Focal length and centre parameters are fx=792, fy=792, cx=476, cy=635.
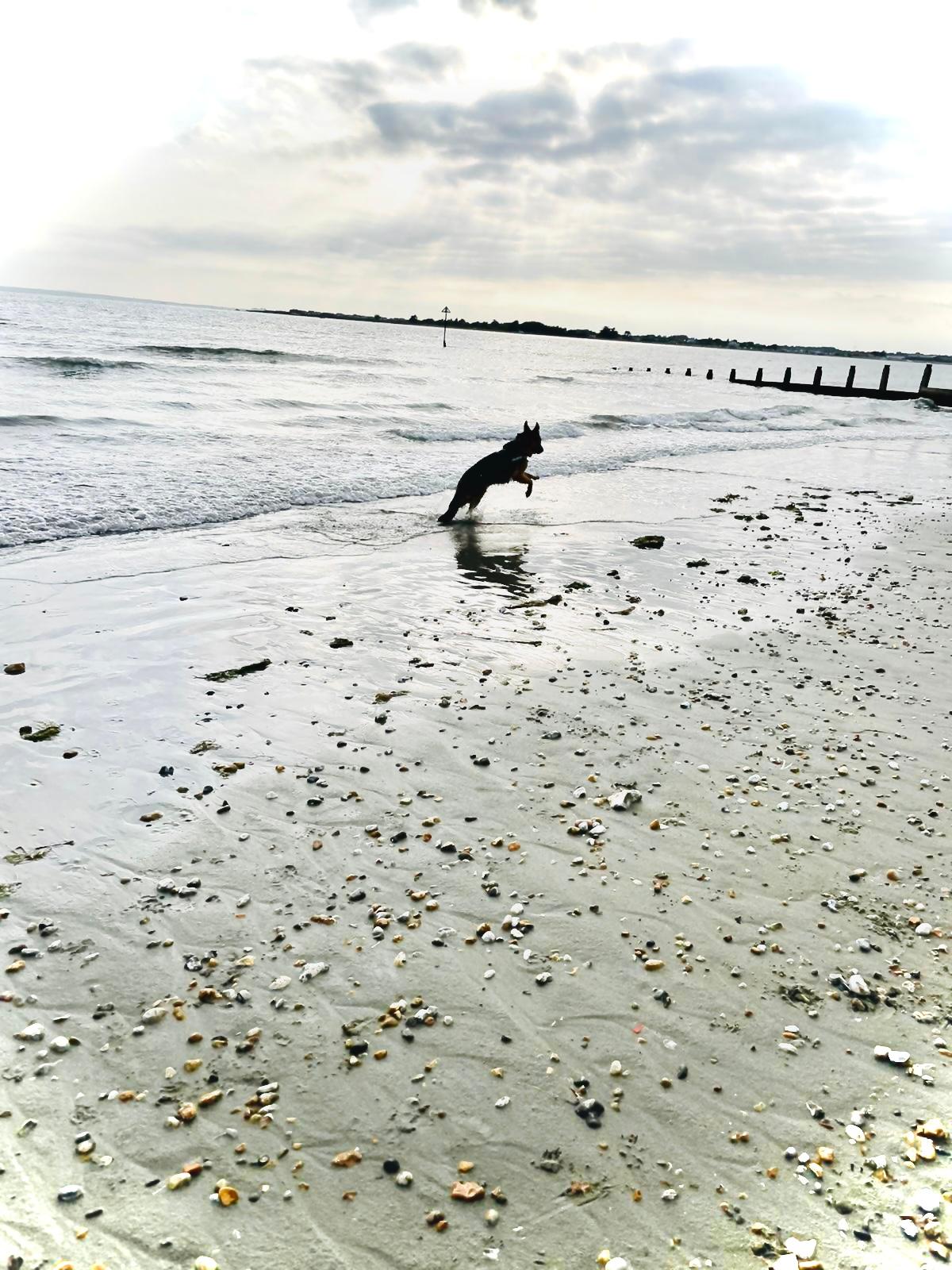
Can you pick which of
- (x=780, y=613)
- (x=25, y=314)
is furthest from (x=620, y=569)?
(x=25, y=314)

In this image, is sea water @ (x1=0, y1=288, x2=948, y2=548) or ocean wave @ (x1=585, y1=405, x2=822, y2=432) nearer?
sea water @ (x1=0, y1=288, x2=948, y2=548)

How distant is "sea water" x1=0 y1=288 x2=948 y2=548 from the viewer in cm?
1332

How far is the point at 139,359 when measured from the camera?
32.6 meters

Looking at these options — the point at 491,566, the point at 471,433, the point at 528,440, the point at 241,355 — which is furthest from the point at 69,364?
the point at 491,566

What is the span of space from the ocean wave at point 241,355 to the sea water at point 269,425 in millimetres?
164

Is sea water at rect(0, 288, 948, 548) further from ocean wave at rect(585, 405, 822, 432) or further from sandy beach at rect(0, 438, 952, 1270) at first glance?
sandy beach at rect(0, 438, 952, 1270)

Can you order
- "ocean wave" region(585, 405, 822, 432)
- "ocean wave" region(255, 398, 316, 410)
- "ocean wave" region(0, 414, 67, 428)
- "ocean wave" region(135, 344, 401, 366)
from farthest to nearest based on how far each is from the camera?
"ocean wave" region(135, 344, 401, 366), "ocean wave" region(585, 405, 822, 432), "ocean wave" region(255, 398, 316, 410), "ocean wave" region(0, 414, 67, 428)

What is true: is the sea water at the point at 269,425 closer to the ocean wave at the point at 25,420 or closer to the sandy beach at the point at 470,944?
the ocean wave at the point at 25,420

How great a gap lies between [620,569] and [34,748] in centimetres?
710

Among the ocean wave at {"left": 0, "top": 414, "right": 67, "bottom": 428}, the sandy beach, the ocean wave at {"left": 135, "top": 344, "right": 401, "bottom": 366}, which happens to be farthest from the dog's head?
the ocean wave at {"left": 135, "top": 344, "right": 401, "bottom": 366}

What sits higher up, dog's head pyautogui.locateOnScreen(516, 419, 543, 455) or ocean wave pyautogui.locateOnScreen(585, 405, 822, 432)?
ocean wave pyautogui.locateOnScreen(585, 405, 822, 432)

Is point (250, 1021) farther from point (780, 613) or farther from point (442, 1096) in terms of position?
point (780, 613)

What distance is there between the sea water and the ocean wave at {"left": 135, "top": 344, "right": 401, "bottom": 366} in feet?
0.54

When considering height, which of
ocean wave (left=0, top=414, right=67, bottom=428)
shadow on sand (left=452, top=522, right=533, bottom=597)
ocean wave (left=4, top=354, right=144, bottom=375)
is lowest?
shadow on sand (left=452, top=522, right=533, bottom=597)
